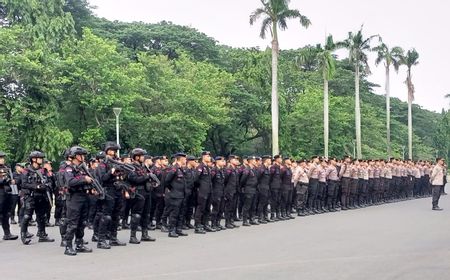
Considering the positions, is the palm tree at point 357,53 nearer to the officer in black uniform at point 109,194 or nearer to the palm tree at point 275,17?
the palm tree at point 275,17

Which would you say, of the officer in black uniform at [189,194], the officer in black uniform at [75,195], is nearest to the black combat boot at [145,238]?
the officer in black uniform at [189,194]

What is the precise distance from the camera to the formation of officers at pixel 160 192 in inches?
441

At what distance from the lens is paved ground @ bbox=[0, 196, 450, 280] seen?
8727mm

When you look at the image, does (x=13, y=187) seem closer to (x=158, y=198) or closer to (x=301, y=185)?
(x=158, y=198)

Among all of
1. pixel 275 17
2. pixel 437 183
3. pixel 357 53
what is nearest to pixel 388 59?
pixel 357 53

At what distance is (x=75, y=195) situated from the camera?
10789mm

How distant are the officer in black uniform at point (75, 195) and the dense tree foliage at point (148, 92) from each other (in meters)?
16.0

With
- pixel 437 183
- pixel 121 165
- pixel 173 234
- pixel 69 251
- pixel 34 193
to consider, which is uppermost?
pixel 121 165

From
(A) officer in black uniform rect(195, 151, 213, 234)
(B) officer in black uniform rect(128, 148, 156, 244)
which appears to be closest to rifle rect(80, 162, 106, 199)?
(B) officer in black uniform rect(128, 148, 156, 244)

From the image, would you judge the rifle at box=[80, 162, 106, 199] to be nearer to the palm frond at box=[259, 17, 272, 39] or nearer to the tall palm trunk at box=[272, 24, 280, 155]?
the tall palm trunk at box=[272, 24, 280, 155]

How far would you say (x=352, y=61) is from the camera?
44344mm

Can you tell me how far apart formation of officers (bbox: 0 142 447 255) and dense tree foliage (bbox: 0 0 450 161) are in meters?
10.8

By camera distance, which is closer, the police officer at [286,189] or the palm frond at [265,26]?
the police officer at [286,189]

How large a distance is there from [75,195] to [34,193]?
2185mm
